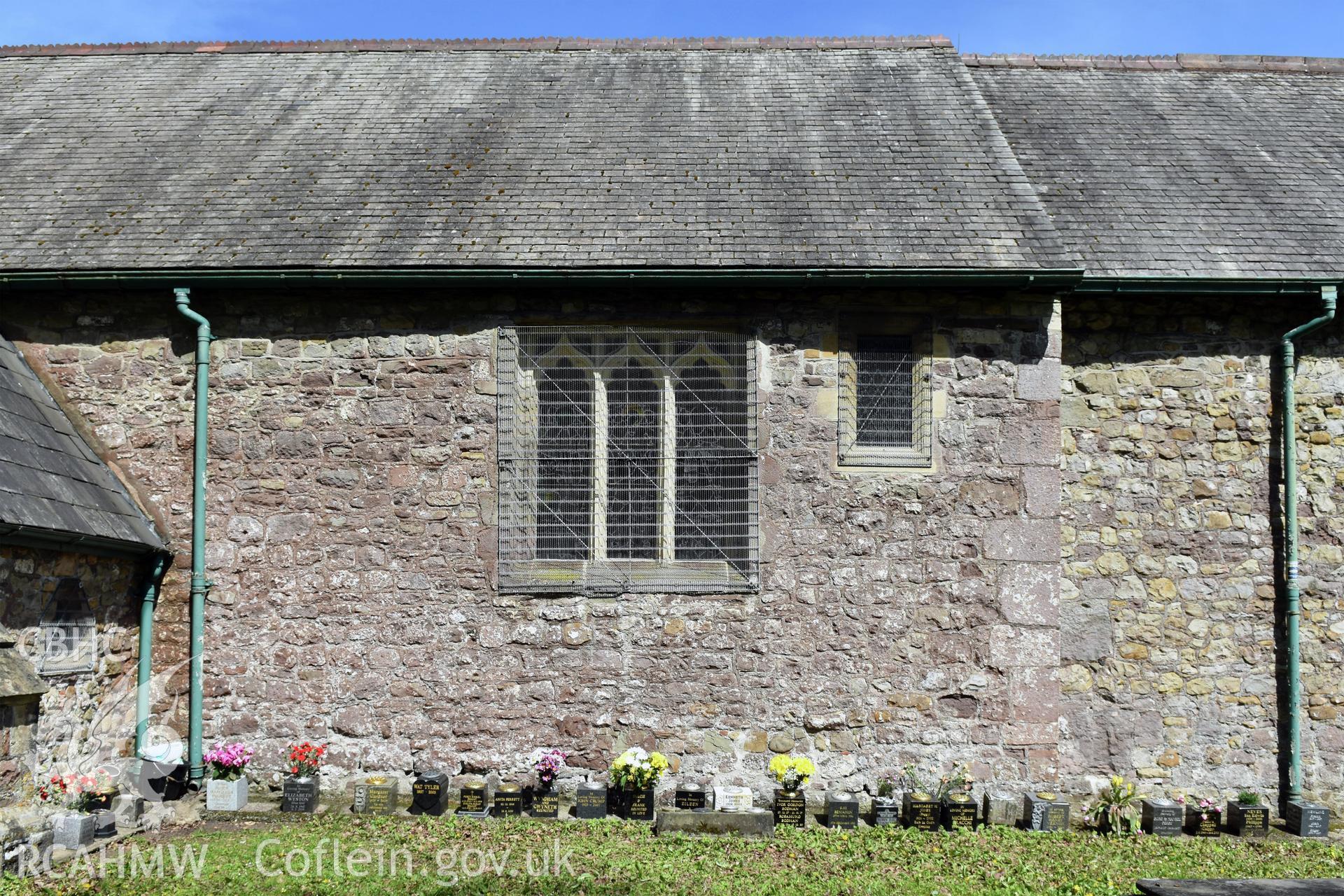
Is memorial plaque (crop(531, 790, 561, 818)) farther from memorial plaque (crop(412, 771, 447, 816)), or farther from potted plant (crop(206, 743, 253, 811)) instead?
potted plant (crop(206, 743, 253, 811))

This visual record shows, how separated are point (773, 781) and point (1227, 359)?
5.26 m

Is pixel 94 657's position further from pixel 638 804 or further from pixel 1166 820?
pixel 1166 820

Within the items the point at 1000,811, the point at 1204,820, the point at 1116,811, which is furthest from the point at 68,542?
the point at 1204,820

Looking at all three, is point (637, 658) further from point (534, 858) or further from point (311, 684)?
point (311, 684)

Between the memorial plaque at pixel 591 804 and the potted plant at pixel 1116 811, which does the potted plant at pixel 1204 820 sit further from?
the memorial plaque at pixel 591 804

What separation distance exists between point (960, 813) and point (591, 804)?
9.01ft

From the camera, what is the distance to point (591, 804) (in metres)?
7.91

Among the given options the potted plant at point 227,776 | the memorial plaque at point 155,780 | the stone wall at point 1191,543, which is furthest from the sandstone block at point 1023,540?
the memorial plaque at point 155,780

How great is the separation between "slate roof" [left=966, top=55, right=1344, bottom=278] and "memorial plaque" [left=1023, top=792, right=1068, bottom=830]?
4.25 meters

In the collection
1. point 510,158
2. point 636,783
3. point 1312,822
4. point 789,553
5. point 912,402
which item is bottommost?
point 1312,822

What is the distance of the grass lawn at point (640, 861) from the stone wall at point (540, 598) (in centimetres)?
75

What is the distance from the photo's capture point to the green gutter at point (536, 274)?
830 cm

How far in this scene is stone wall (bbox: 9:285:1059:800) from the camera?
828cm

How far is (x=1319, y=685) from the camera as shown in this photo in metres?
8.86
